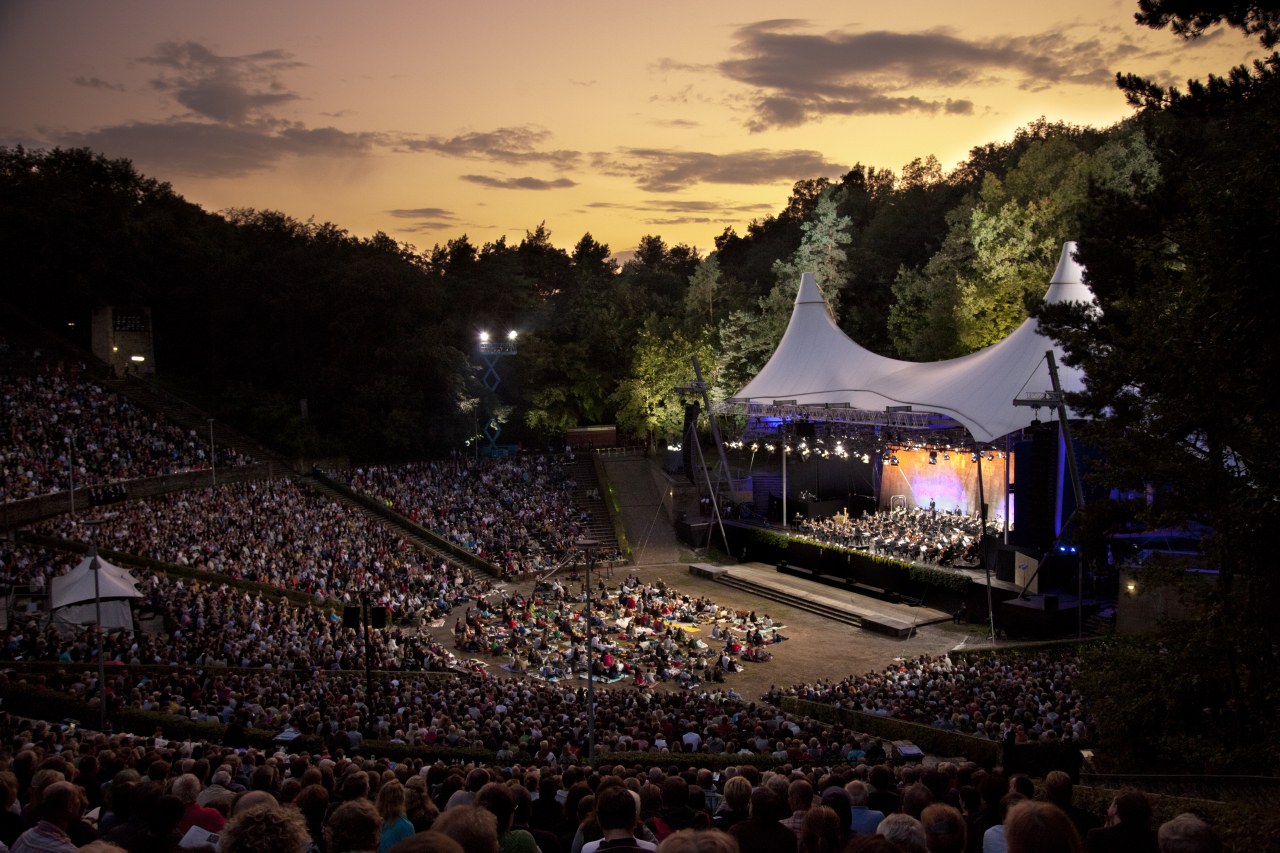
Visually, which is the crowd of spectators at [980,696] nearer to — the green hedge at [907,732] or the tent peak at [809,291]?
the green hedge at [907,732]

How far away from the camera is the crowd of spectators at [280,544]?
2250 centimetres

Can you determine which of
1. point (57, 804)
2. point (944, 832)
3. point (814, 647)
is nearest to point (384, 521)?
point (814, 647)

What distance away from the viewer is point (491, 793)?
3947 millimetres

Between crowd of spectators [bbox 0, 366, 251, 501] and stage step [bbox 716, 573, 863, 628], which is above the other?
crowd of spectators [bbox 0, 366, 251, 501]

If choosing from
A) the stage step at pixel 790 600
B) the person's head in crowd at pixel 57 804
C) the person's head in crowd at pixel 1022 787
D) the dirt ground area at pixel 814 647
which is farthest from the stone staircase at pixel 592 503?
the person's head in crowd at pixel 57 804

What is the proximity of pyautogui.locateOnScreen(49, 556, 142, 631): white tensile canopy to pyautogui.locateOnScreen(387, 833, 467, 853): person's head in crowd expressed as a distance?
14832mm

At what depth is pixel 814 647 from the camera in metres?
21.0

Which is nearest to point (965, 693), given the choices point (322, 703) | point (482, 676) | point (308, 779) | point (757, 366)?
point (482, 676)

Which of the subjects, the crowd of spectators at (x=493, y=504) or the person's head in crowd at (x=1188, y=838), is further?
the crowd of spectators at (x=493, y=504)

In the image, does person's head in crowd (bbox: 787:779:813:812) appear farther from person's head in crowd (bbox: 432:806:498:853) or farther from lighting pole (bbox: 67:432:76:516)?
lighting pole (bbox: 67:432:76:516)

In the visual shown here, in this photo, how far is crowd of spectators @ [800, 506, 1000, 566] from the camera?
24.0 m

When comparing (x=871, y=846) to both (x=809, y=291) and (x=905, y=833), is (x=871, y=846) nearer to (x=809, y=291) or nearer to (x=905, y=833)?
(x=905, y=833)

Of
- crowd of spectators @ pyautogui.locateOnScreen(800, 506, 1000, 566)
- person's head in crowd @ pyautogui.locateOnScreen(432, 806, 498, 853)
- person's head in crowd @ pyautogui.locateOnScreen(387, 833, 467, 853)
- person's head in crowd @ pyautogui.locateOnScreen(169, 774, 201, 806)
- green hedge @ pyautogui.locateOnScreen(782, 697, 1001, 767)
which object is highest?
person's head in crowd @ pyautogui.locateOnScreen(387, 833, 467, 853)

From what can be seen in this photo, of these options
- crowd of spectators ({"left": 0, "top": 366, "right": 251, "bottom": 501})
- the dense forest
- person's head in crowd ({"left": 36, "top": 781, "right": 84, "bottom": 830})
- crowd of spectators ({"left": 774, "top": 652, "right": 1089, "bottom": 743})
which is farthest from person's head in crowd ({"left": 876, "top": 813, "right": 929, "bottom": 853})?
the dense forest
